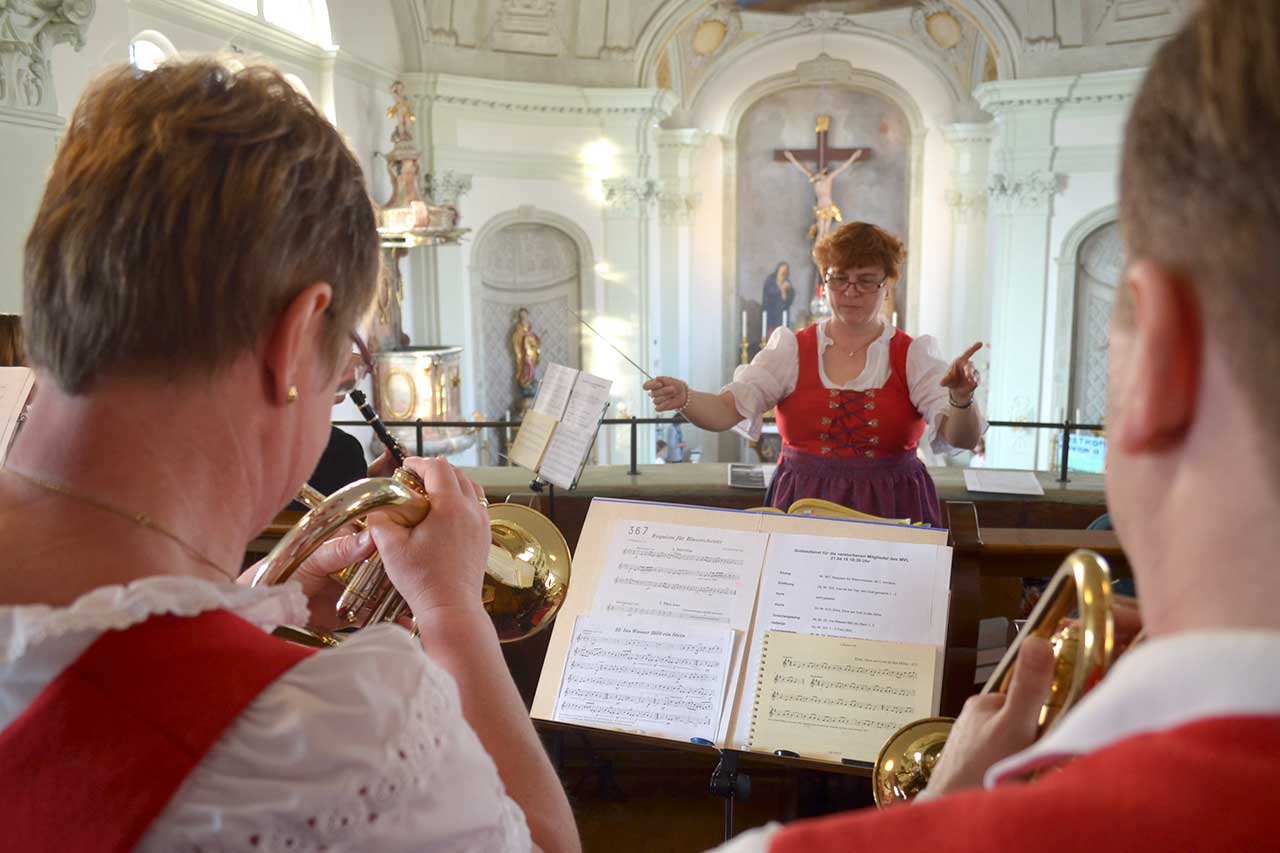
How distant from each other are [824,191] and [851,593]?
12.5 metres

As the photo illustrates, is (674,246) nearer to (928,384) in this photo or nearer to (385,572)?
(928,384)

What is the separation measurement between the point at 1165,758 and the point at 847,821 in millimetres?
157

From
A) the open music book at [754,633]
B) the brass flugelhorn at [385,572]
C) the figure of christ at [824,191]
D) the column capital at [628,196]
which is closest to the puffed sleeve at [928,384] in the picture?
the open music book at [754,633]

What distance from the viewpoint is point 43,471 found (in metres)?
0.82

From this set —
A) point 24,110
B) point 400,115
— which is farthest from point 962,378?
point 400,115

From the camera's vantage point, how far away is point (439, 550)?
117 cm

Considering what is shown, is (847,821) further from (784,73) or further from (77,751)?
(784,73)

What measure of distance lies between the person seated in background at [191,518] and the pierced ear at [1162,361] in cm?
55

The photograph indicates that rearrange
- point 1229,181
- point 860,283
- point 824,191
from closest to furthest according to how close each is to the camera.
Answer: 1. point 1229,181
2. point 860,283
3. point 824,191

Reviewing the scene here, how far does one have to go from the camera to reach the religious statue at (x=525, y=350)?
11.5m

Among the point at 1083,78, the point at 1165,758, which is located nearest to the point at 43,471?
the point at 1165,758

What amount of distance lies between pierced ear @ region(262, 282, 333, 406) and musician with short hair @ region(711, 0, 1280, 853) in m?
0.56

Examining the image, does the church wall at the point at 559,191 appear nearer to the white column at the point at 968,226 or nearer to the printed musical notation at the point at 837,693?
the white column at the point at 968,226

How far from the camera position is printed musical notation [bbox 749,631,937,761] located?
1521 mm
